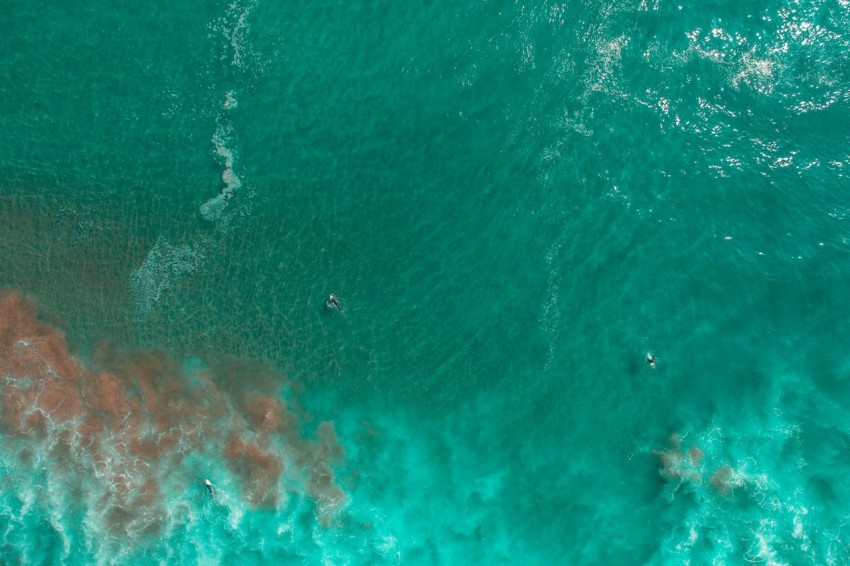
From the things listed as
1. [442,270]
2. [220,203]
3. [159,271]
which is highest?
[442,270]

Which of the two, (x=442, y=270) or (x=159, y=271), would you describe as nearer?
(x=159, y=271)

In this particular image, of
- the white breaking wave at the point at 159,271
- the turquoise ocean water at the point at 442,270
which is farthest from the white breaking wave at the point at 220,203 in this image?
the turquoise ocean water at the point at 442,270

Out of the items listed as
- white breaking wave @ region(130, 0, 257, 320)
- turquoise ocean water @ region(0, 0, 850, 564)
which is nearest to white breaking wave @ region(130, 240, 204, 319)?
white breaking wave @ region(130, 0, 257, 320)

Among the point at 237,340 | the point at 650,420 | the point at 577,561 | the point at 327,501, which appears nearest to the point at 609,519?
the point at 577,561

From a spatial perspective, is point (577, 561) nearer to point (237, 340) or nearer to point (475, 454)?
point (475, 454)

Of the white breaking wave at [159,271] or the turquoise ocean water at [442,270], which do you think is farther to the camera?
the white breaking wave at [159,271]

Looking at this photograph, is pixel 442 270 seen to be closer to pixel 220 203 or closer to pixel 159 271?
pixel 220 203

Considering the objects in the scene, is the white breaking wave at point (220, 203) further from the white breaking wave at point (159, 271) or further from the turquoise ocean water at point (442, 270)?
the turquoise ocean water at point (442, 270)

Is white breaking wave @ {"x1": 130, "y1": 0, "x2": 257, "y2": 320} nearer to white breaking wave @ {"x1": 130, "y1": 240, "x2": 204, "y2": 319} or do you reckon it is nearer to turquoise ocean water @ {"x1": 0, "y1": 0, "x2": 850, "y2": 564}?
white breaking wave @ {"x1": 130, "y1": 240, "x2": 204, "y2": 319}

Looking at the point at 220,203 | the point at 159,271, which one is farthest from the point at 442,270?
the point at 159,271
